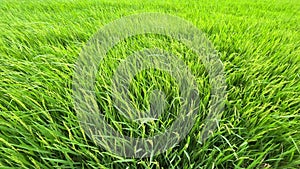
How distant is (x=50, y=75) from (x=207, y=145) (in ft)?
1.73

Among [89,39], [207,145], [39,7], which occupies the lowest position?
[207,145]

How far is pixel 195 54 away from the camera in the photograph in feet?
2.91

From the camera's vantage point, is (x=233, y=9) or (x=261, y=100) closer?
(x=261, y=100)

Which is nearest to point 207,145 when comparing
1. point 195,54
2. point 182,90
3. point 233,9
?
point 182,90

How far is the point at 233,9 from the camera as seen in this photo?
181cm

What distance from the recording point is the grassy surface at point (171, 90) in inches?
20.2

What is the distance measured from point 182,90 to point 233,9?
4.64 ft

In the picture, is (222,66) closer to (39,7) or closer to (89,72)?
(89,72)

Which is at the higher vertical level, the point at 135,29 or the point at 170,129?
the point at 135,29

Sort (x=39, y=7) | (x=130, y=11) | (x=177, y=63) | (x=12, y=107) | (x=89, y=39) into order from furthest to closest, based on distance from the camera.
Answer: (x=39, y=7)
(x=130, y=11)
(x=89, y=39)
(x=177, y=63)
(x=12, y=107)

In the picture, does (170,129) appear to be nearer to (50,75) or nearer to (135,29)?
(50,75)

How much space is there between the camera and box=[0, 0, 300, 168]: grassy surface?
51 centimetres

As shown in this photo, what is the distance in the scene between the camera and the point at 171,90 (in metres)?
0.69

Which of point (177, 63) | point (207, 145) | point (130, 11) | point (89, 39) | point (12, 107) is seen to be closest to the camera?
point (207, 145)
